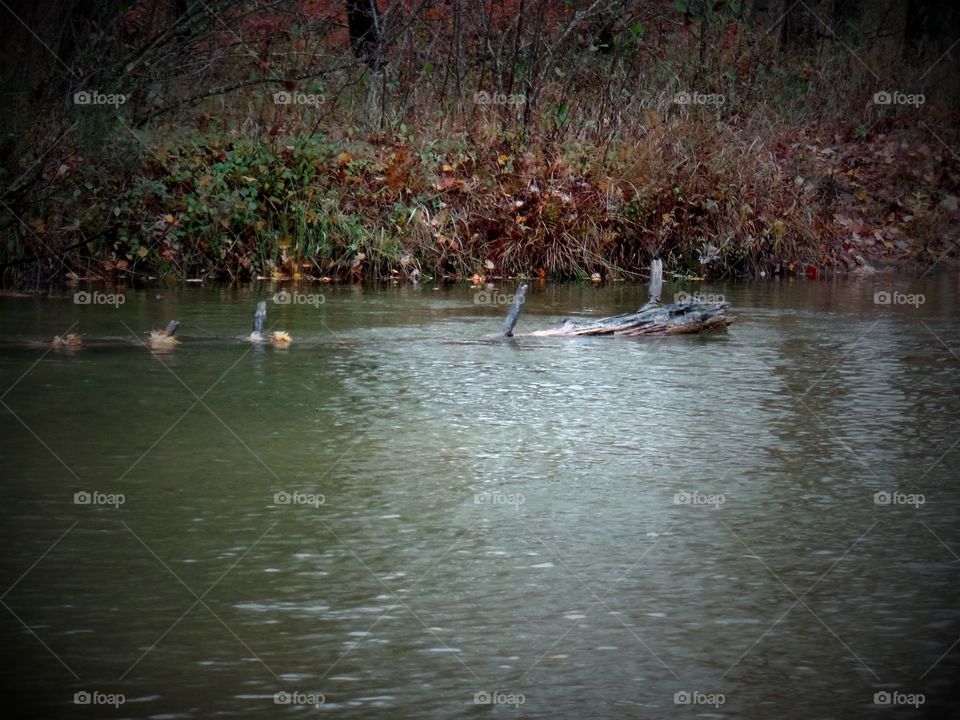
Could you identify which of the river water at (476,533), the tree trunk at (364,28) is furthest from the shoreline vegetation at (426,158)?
the river water at (476,533)

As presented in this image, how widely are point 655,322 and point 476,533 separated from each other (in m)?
6.93

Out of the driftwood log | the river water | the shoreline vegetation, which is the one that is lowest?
the river water

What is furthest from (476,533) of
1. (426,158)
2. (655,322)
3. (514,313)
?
(426,158)

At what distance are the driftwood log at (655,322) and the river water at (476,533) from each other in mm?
1149

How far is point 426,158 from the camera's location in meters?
18.7

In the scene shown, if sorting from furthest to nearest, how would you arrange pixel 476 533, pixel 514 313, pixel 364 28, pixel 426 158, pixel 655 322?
pixel 364 28, pixel 426 158, pixel 655 322, pixel 514 313, pixel 476 533

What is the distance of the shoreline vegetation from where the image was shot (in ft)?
54.7

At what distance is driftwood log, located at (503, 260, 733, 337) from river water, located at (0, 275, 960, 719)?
3.77 feet

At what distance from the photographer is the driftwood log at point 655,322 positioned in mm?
12680

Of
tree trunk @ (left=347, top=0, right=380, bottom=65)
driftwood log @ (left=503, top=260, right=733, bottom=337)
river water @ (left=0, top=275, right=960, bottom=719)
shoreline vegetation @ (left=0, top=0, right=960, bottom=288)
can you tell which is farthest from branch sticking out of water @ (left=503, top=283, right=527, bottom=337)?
tree trunk @ (left=347, top=0, right=380, bottom=65)

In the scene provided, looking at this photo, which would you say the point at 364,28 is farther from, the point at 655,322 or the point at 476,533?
the point at 476,533

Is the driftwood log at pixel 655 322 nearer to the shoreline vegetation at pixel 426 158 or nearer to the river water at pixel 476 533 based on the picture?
the river water at pixel 476 533

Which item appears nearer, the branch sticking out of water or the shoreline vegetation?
the branch sticking out of water

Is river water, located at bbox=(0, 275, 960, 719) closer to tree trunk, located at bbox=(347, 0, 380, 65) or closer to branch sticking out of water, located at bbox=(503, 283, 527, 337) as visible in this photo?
branch sticking out of water, located at bbox=(503, 283, 527, 337)
